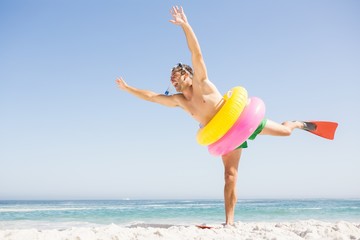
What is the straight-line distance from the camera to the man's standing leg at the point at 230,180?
199 inches

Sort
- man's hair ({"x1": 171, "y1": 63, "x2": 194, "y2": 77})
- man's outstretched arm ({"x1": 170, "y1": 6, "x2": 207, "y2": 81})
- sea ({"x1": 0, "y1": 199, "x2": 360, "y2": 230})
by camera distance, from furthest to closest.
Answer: sea ({"x1": 0, "y1": 199, "x2": 360, "y2": 230}), man's hair ({"x1": 171, "y1": 63, "x2": 194, "y2": 77}), man's outstretched arm ({"x1": 170, "y1": 6, "x2": 207, "y2": 81})

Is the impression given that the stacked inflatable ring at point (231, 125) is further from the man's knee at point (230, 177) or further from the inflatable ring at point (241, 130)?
the man's knee at point (230, 177)

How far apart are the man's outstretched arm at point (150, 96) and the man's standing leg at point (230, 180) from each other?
1094 mm

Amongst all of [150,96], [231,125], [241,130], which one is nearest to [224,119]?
[231,125]

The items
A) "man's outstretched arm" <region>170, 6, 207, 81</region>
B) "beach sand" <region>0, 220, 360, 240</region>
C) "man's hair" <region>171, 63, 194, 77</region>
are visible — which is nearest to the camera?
"beach sand" <region>0, 220, 360, 240</region>

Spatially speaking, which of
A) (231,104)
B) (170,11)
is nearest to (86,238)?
(231,104)

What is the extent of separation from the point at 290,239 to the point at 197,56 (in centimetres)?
242

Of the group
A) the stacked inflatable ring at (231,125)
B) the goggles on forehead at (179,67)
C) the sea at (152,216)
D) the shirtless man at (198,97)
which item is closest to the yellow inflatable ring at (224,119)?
the stacked inflatable ring at (231,125)

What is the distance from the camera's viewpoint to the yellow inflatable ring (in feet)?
15.3

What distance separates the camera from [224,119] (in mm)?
4648

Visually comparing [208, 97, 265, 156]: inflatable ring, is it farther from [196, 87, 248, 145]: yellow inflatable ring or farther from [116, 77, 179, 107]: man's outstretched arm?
[116, 77, 179, 107]: man's outstretched arm

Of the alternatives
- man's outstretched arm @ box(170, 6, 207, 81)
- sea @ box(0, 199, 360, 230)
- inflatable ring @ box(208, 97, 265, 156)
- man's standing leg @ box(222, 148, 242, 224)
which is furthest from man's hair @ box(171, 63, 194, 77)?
sea @ box(0, 199, 360, 230)

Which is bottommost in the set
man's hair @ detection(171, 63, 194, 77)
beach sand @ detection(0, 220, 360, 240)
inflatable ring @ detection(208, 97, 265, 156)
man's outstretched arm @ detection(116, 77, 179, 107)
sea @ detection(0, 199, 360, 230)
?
beach sand @ detection(0, 220, 360, 240)

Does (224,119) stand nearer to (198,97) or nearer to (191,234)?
(198,97)
